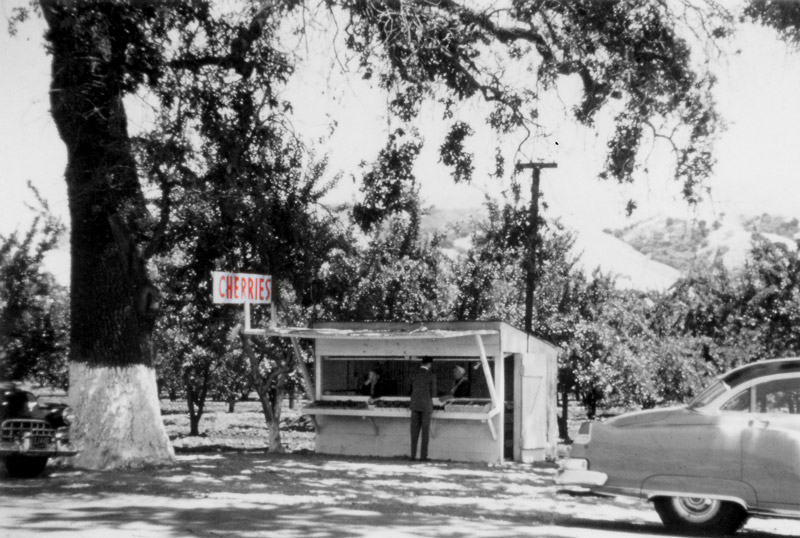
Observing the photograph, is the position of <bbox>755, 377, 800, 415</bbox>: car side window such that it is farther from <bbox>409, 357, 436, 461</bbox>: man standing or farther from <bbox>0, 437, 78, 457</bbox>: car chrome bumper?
<bbox>0, 437, 78, 457</bbox>: car chrome bumper

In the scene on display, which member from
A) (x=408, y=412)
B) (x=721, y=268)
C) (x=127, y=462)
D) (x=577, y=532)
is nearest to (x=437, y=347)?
(x=408, y=412)

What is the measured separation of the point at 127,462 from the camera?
46.9 ft

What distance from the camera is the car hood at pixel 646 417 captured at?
9.84m

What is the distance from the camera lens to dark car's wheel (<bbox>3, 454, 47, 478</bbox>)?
1341 cm

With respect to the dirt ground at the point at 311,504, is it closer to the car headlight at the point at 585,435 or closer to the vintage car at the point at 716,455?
the vintage car at the point at 716,455

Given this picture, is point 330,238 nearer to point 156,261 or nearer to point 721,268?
point 156,261

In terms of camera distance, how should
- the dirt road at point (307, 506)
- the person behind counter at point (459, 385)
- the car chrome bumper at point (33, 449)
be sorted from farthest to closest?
the person behind counter at point (459, 385) < the car chrome bumper at point (33, 449) < the dirt road at point (307, 506)

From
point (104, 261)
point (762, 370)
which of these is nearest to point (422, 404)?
point (104, 261)

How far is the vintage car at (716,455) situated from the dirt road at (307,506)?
511mm

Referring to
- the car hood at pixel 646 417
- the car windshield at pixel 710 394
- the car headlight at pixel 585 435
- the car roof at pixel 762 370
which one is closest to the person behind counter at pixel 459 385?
the car headlight at pixel 585 435

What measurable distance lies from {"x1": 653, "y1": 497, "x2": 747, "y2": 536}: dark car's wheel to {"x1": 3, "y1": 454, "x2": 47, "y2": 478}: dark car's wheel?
8.44m

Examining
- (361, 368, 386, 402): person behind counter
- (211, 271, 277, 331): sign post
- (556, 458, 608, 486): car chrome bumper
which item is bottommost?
(556, 458, 608, 486): car chrome bumper

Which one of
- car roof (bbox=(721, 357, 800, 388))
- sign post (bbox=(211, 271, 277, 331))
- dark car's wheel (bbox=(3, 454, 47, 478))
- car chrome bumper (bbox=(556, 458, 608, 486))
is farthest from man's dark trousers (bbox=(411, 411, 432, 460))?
car roof (bbox=(721, 357, 800, 388))

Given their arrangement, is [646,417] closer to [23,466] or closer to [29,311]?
[23,466]
